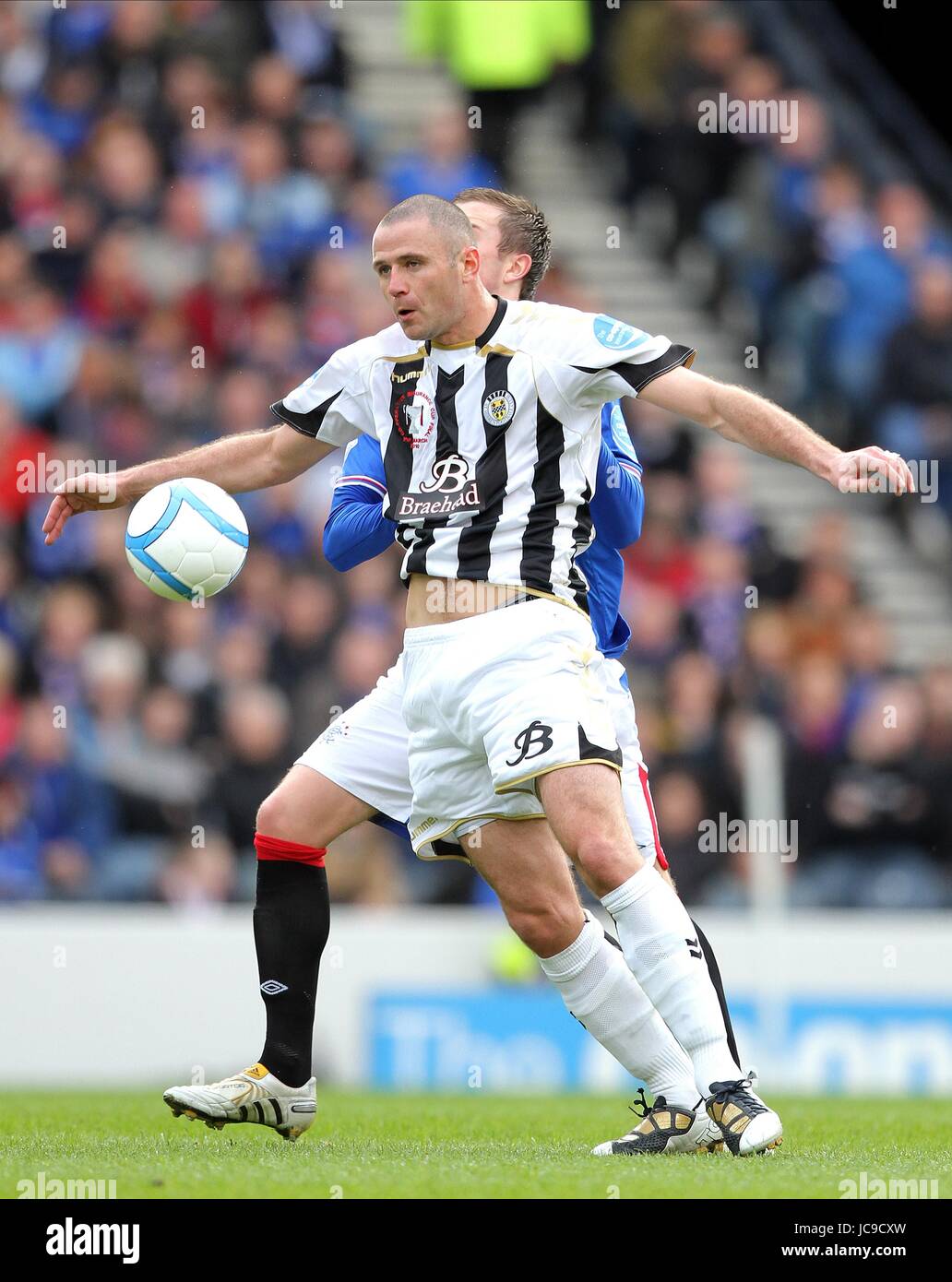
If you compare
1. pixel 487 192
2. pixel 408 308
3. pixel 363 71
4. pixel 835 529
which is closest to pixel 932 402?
pixel 835 529

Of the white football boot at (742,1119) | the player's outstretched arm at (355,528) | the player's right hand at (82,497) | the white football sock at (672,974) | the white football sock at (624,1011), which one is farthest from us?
the player's outstretched arm at (355,528)

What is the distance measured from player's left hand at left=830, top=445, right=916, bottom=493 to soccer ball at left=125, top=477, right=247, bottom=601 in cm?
171

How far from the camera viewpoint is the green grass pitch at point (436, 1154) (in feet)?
14.9

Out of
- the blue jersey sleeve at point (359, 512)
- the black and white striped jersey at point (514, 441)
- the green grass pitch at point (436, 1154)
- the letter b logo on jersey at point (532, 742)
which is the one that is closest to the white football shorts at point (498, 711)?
the letter b logo on jersey at point (532, 742)

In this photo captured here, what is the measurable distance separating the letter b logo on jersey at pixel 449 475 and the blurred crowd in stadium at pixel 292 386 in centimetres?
577

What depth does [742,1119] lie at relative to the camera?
522 cm

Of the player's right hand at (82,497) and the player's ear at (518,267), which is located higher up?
the player's ear at (518,267)

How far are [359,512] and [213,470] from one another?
468mm

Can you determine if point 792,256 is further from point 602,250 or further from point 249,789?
point 249,789

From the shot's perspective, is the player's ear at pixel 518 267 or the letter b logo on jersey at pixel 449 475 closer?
the letter b logo on jersey at pixel 449 475

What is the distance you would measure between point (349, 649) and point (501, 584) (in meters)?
6.16

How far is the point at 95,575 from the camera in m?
12.1

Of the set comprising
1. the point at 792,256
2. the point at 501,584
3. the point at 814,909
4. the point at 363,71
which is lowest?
the point at 814,909

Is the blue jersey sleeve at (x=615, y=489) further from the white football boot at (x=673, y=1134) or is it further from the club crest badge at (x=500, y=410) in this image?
the white football boot at (x=673, y=1134)
